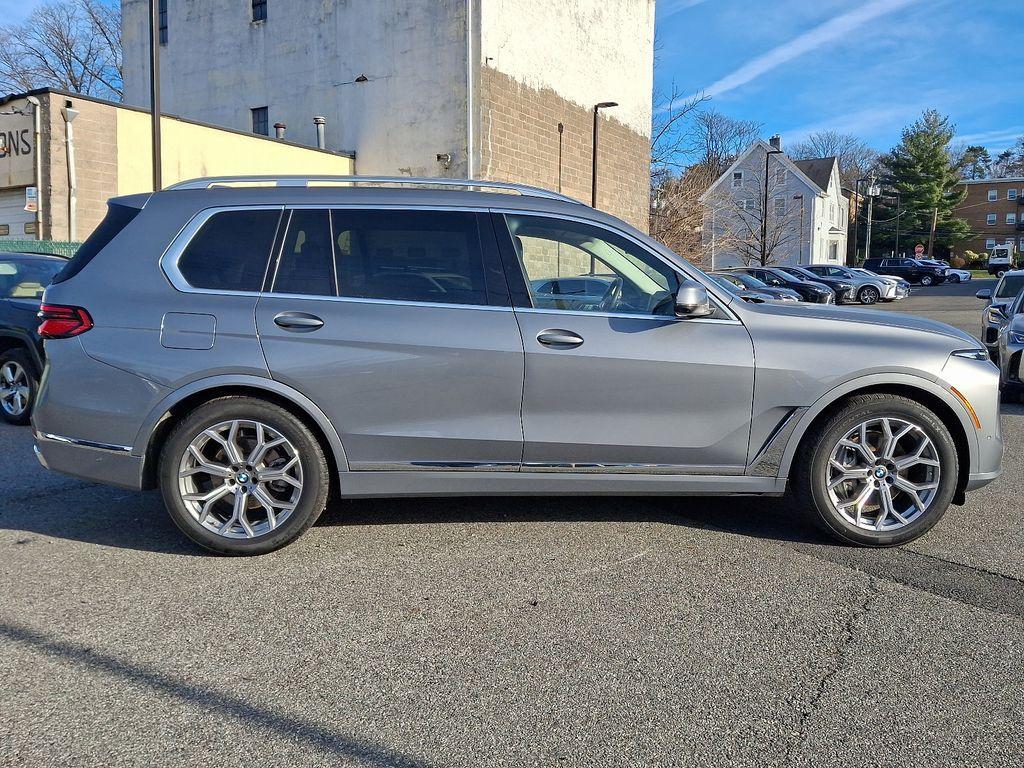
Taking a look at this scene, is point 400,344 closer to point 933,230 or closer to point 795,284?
point 795,284

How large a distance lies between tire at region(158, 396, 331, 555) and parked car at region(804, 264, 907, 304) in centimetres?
3484

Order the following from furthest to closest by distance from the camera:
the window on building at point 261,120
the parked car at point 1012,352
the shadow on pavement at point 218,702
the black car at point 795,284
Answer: the black car at point 795,284, the window on building at point 261,120, the parked car at point 1012,352, the shadow on pavement at point 218,702

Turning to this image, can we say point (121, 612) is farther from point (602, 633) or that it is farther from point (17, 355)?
point (17, 355)

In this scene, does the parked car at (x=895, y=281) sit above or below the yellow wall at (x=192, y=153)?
below

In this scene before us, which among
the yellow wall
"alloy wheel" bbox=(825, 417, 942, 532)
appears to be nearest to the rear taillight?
"alloy wheel" bbox=(825, 417, 942, 532)

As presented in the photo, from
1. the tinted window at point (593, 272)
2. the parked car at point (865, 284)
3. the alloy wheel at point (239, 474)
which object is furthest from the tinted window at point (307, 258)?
the parked car at point (865, 284)

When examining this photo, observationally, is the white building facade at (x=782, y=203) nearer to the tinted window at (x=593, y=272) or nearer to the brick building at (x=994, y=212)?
the brick building at (x=994, y=212)

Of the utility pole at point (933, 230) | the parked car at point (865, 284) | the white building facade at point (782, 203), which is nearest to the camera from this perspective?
the parked car at point (865, 284)

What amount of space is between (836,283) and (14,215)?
2960 cm

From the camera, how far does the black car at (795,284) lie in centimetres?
3056

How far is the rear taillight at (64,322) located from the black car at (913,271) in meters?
54.2

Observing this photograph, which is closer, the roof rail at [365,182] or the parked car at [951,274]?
the roof rail at [365,182]

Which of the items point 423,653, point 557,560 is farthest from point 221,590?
point 557,560

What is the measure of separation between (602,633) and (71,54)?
5884 centimetres
